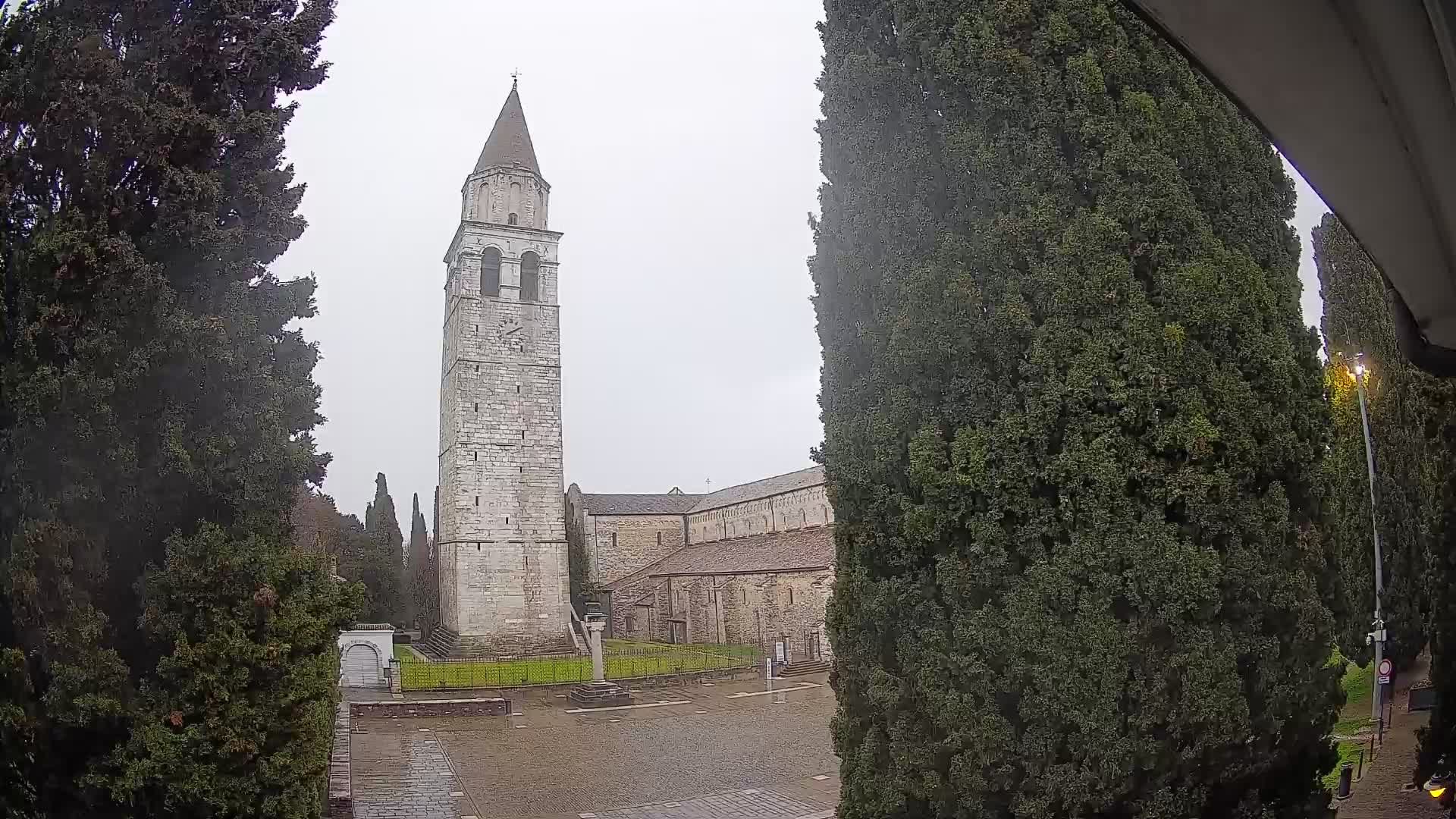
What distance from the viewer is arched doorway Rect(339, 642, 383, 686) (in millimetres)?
24547

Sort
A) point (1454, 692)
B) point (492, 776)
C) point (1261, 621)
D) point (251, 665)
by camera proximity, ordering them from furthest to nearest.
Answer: point (492, 776) → point (1454, 692) → point (251, 665) → point (1261, 621)

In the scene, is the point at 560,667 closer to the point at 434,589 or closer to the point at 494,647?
the point at 494,647

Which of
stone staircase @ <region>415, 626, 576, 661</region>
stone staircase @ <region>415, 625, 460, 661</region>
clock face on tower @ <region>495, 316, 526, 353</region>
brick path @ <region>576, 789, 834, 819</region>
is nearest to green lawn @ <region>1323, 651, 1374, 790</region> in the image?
brick path @ <region>576, 789, 834, 819</region>

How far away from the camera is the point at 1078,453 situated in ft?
16.4

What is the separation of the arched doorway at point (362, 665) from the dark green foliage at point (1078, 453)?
22005 millimetres

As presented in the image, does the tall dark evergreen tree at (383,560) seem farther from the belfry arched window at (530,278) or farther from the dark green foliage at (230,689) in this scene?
the dark green foliage at (230,689)

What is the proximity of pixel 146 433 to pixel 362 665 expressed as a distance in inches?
856

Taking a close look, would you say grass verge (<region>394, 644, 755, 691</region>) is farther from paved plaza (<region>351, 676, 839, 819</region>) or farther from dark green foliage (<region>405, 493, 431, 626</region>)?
dark green foliage (<region>405, 493, 431, 626</region>)

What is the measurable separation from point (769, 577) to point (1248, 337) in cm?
2662

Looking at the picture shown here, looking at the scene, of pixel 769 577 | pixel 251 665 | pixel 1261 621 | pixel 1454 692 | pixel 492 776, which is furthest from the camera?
pixel 769 577

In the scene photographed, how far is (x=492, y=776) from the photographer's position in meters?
13.4

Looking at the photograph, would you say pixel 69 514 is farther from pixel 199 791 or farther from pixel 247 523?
pixel 199 791

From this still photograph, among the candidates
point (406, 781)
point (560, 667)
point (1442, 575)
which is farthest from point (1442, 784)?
point (560, 667)

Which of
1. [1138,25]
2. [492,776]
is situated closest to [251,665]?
[1138,25]
